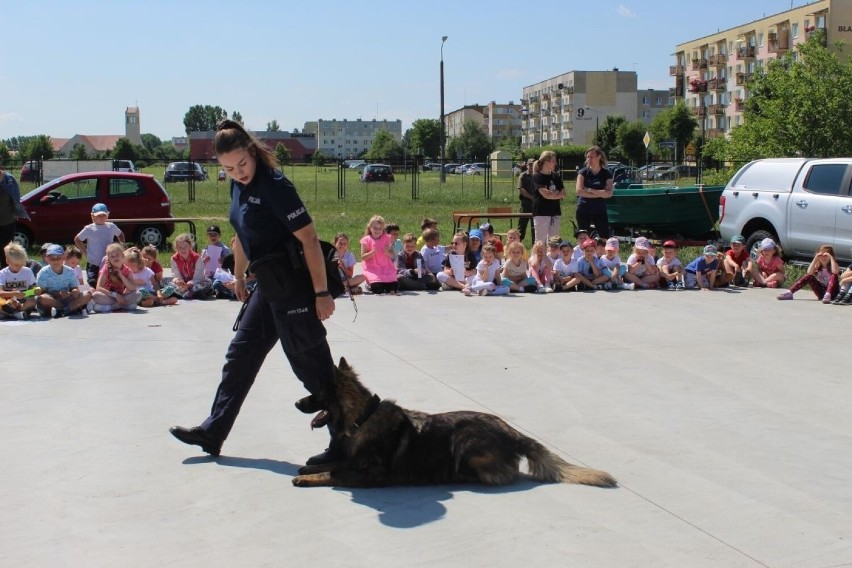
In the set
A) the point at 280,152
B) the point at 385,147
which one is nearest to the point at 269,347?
the point at 280,152

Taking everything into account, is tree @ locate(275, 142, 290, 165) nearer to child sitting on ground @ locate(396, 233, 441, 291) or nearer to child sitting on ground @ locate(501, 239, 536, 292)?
child sitting on ground @ locate(396, 233, 441, 291)

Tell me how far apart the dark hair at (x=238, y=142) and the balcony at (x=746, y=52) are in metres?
111

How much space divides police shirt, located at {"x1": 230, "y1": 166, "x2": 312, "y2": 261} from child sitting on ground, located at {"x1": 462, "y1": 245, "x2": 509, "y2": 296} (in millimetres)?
8001

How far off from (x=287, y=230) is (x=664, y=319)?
688 cm

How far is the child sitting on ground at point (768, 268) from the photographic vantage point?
45.3 ft

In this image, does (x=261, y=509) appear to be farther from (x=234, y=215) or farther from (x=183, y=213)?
(x=183, y=213)

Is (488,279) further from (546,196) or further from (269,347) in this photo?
(269,347)

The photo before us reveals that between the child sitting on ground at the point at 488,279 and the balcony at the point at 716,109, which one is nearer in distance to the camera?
the child sitting on ground at the point at 488,279

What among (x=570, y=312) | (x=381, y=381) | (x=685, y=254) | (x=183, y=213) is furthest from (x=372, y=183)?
(x=381, y=381)

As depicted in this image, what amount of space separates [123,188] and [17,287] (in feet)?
31.5

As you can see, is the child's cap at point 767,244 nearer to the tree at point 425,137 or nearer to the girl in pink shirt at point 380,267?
the girl in pink shirt at point 380,267

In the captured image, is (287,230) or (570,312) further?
(570,312)

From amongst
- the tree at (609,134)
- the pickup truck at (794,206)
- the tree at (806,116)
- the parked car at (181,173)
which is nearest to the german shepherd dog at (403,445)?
the pickup truck at (794,206)

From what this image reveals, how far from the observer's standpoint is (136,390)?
7.40 m
